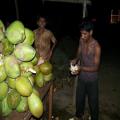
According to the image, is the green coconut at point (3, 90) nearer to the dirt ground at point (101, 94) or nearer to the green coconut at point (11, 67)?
the green coconut at point (11, 67)

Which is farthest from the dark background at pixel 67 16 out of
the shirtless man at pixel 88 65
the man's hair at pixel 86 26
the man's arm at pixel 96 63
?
the man's hair at pixel 86 26

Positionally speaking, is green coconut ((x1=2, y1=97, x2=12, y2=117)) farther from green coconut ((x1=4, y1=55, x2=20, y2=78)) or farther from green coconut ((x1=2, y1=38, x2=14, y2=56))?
green coconut ((x1=2, y1=38, x2=14, y2=56))

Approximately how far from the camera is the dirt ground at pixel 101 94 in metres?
5.67

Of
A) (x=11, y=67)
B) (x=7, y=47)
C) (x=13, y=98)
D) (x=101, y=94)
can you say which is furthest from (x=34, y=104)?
(x=101, y=94)

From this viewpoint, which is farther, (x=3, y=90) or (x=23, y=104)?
(x=23, y=104)

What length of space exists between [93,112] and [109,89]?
2.21 m

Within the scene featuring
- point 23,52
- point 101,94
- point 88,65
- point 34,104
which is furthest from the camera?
point 101,94

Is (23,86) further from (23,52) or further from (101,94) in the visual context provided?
(101,94)

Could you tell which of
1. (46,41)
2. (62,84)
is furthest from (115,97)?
(46,41)

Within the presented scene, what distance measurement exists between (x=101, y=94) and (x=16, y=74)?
443cm

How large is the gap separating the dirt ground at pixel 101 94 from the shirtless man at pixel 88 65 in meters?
0.75

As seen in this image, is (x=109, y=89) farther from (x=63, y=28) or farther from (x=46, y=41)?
(x=63, y=28)

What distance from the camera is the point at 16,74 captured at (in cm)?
258

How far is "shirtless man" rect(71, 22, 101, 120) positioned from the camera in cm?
453
